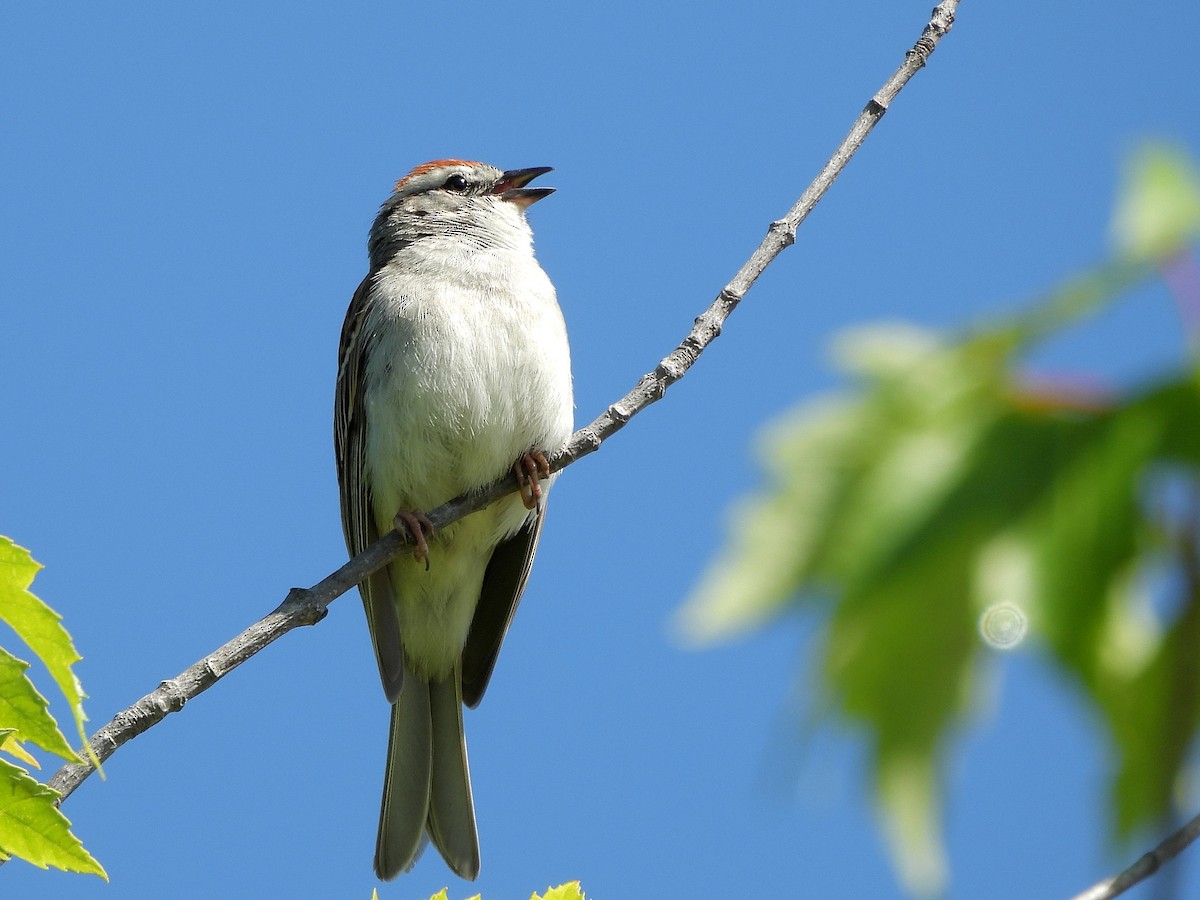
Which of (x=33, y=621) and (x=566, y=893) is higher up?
(x=33, y=621)

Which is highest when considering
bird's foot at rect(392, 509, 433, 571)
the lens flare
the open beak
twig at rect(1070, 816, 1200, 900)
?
the open beak

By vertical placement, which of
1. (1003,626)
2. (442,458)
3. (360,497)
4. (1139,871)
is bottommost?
(1139,871)

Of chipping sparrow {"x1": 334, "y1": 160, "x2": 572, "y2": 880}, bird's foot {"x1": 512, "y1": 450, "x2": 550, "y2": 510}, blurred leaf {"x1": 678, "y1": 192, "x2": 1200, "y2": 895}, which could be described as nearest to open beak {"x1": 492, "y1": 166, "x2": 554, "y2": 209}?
chipping sparrow {"x1": 334, "y1": 160, "x2": 572, "y2": 880}

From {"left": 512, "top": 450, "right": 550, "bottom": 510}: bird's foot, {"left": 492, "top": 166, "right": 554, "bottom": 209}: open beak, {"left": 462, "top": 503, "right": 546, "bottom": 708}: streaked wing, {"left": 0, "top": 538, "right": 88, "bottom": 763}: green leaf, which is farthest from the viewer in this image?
{"left": 492, "top": 166, "right": 554, "bottom": 209}: open beak

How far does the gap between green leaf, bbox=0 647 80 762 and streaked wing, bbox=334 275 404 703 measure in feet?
13.3

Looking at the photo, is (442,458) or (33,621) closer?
(33,621)

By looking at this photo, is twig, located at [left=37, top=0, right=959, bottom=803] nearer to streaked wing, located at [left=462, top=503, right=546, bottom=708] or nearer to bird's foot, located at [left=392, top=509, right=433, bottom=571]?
bird's foot, located at [left=392, top=509, right=433, bottom=571]

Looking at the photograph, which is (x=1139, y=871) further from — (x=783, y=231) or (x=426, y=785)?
(x=426, y=785)

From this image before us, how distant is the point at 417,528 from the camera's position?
5.95 meters

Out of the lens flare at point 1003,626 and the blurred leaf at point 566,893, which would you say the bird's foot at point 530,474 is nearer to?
the blurred leaf at point 566,893

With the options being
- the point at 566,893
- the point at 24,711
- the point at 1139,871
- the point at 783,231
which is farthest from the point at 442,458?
the point at 1139,871

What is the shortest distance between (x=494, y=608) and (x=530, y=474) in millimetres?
1350

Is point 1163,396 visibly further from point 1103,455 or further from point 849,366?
point 849,366

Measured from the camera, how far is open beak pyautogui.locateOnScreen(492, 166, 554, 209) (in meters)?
8.02
